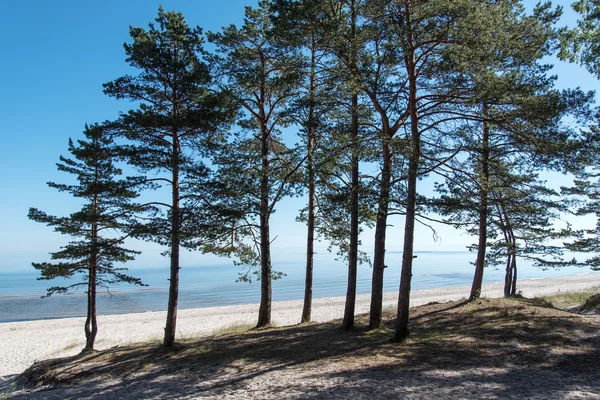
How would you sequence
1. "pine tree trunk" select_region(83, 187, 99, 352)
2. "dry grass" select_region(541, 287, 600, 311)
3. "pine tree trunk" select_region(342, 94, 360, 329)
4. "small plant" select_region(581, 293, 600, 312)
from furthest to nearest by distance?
"dry grass" select_region(541, 287, 600, 311)
"small plant" select_region(581, 293, 600, 312)
"pine tree trunk" select_region(83, 187, 99, 352)
"pine tree trunk" select_region(342, 94, 360, 329)

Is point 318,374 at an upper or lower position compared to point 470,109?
lower

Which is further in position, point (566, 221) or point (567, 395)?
point (566, 221)

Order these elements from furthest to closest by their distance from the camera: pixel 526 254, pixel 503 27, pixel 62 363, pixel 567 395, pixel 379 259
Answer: pixel 526 254 → pixel 62 363 → pixel 379 259 → pixel 503 27 → pixel 567 395

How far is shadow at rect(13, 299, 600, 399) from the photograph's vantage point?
253 inches

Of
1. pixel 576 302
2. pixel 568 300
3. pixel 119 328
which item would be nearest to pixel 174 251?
pixel 119 328

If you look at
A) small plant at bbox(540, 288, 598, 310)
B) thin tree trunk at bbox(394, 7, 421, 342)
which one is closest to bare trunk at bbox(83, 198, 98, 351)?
thin tree trunk at bbox(394, 7, 421, 342)

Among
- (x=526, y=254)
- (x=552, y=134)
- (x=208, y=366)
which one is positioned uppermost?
(x=552, y=134)

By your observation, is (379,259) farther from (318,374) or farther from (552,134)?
(552,134)

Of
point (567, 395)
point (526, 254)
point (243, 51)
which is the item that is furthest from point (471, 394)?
point (526, 254)

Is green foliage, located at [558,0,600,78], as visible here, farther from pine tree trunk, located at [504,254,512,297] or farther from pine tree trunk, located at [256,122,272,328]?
pine tree trunk, located at [504,254,512,297]

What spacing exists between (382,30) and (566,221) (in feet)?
39.0

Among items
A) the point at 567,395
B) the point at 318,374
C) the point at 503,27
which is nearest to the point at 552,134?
the point at 503,27

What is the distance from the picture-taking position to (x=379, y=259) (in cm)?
1066

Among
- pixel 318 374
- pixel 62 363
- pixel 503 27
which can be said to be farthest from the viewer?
pixel 62 363
